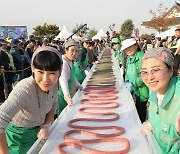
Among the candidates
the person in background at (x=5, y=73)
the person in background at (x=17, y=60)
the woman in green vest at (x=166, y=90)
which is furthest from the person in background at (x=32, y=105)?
the person in background at (x=17, y=60)

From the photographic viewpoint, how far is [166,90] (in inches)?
70.3

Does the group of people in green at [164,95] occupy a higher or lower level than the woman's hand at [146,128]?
higher

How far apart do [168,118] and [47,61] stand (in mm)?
907

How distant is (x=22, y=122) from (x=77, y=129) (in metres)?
0.47

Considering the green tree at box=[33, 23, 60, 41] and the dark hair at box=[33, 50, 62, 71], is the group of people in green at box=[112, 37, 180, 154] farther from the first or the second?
the green tree at box=[33, 23, 60, 41]

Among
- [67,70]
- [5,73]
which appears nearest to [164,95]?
[67,70]

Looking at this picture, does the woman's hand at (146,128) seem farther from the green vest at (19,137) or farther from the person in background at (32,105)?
the green vest at (19,137)

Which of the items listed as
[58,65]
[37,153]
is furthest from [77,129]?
[58,65]

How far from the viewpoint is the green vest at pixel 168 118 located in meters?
1.71

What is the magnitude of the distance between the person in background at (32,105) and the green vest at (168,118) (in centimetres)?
77

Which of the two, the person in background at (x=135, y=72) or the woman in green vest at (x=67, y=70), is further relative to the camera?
the person in background at (x=135, y=72)

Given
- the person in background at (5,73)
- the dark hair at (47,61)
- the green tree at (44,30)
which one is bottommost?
the person in background at (5,73)

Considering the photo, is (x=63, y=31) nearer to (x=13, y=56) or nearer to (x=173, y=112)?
(x=13, y=56)

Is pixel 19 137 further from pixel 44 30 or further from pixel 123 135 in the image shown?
pixel 44 30
